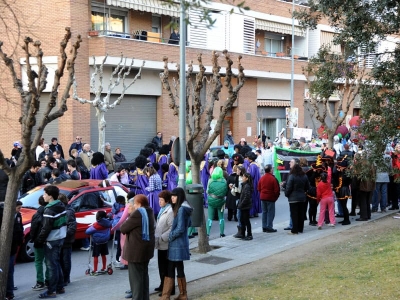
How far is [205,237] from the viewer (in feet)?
42.5

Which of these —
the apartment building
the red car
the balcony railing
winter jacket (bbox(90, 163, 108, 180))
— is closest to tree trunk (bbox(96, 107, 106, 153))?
the apartment building

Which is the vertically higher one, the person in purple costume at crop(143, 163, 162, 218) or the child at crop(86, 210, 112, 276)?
the person in purple costume at crop(143, 163, 162, 218)

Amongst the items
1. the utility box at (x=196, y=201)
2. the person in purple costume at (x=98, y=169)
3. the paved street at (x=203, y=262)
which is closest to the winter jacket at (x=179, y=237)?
the paved street at (x=203, y=262)

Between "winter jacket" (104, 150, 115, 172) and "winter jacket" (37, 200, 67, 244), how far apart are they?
Result: 11.6 meters

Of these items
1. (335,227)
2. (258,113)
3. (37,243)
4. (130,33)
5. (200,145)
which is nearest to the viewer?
(37,243)

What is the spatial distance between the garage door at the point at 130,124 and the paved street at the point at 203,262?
12.1m

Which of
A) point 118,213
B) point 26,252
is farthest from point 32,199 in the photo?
point 118,213

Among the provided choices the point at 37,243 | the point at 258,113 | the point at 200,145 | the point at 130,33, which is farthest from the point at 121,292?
the point at 258,113

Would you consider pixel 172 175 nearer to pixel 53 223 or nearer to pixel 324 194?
pixel 324 194

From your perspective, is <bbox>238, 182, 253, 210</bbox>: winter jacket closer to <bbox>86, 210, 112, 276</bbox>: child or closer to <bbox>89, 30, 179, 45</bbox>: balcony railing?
<bbox>86, 210, 112, 276</bbox>: child

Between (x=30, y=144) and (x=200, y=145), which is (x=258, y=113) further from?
(x=30, y=144)

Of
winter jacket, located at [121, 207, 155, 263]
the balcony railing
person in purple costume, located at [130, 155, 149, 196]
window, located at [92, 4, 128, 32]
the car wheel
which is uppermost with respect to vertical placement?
window, located at [92, 4, 128, 32]

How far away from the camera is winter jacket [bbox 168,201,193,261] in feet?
30.6

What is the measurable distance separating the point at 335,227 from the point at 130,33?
1612 centimetres
